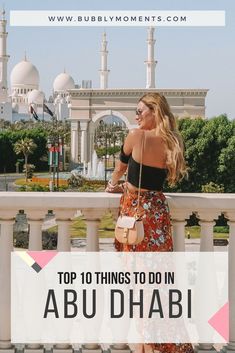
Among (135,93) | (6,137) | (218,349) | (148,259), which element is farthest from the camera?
(135,93)

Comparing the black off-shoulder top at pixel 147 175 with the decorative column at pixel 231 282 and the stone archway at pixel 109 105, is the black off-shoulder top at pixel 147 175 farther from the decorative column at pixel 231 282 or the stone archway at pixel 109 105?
the stone archway at pixel 109 105

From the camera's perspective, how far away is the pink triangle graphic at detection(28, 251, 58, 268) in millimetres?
4773

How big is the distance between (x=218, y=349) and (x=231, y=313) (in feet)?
1.03

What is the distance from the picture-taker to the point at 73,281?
16.0ft

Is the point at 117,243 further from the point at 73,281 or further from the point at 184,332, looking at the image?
the point at 184,332

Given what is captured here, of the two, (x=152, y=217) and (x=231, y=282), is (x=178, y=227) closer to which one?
(x=152, y=217)

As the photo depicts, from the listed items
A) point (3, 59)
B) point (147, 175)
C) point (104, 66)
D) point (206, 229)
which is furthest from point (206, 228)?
point (3, 59)

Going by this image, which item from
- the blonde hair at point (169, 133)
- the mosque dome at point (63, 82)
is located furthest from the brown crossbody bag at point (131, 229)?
the mosque dome at point (63, 82)

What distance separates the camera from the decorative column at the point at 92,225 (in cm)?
482

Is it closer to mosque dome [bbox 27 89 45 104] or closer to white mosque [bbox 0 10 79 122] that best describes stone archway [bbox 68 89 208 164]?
white mosque [bbox 0 10 79 122]

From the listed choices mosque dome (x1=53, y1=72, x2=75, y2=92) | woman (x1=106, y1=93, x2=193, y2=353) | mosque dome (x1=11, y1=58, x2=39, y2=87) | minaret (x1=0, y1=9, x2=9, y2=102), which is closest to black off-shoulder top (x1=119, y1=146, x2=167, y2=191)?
woman (x1=106, y1=93, x2=193, y2=353)

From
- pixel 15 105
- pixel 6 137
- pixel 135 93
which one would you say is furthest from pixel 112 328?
pixel 15 105

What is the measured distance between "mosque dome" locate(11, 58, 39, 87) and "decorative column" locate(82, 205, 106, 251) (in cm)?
11851

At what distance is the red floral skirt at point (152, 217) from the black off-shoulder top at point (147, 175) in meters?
0.05
